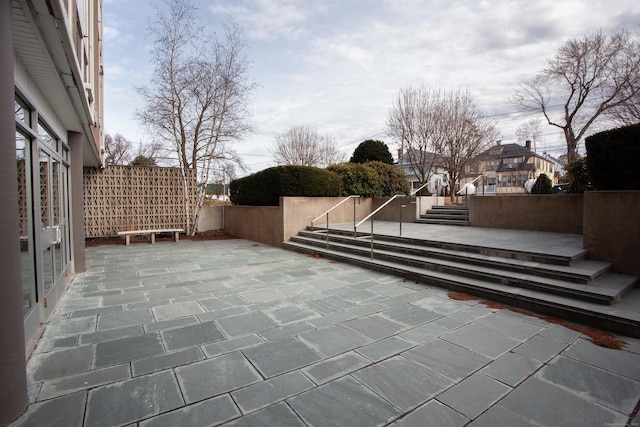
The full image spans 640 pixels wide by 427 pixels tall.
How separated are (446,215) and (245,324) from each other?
7743 millimetres

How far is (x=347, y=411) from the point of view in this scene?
1926mm

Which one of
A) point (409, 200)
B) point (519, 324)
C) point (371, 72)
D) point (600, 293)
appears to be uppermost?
point (371, 72)

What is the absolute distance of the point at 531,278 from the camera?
4.04m

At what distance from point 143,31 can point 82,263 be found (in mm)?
7801

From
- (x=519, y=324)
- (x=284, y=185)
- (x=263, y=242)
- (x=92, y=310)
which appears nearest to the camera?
(x=519, y=324)

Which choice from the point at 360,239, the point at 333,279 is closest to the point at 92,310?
the point at 333,279

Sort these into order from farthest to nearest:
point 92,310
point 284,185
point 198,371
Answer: point 284,185 < point 92,310 < point 198,371

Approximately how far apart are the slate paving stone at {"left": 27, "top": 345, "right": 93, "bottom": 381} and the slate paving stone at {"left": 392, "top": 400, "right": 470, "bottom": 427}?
2.43m

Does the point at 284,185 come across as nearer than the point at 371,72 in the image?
Yes

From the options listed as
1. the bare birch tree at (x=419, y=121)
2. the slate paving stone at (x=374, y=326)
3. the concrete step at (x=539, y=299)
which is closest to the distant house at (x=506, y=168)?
the bare birch tree at (x=419, y=121)

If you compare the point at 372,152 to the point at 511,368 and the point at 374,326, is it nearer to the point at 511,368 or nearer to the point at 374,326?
the point at 374,326

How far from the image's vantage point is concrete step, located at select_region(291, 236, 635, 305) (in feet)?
11.5

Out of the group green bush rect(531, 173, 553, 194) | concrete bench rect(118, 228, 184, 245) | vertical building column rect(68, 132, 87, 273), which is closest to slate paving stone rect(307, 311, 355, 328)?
vertical building column rect(68, 132, 87, 273)

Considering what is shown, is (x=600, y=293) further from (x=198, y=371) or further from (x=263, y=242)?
(x=263, y=242)
